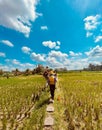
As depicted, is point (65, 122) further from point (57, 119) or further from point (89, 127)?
point (89, 127)

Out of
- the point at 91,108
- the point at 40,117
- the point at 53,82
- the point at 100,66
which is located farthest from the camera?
the point at 100,66

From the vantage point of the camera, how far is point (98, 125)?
729cm

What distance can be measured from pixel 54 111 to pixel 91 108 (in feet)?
6.69

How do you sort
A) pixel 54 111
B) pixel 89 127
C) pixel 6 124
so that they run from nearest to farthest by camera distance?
1. pixel 89 127
2. pixel 6 124
3. pixel 54 111

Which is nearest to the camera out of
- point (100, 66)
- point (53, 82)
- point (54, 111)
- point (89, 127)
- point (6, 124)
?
point (89, 127)

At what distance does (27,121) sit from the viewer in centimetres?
795

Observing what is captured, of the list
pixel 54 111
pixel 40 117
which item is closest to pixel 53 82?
pixel 54 111

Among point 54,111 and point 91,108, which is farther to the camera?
point 91,108

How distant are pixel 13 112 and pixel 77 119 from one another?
3.22m

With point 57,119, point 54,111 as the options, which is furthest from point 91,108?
point 57,119

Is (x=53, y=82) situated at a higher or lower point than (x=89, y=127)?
higher

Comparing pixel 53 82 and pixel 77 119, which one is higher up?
pixel 53 82

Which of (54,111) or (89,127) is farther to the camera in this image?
(54,111)

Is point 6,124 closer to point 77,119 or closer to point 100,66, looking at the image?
point 77,119
